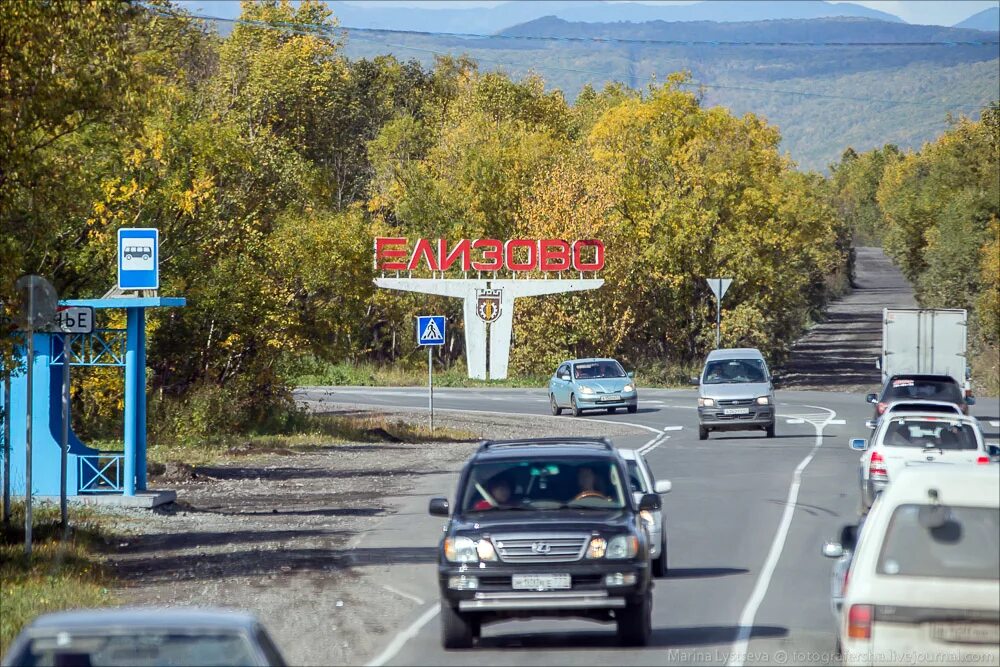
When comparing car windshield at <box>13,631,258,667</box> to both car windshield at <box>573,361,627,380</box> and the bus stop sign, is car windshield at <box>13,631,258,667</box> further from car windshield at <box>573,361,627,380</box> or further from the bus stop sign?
car windshield at <box>573,361,627,380</box>

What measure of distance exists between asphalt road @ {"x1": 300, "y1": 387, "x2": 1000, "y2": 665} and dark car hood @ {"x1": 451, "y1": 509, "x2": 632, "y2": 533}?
93 centimetres

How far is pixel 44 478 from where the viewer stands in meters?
22.3

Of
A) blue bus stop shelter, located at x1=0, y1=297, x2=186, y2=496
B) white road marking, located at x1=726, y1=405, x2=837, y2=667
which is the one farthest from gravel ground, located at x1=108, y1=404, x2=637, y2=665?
white road marking, located at x1=726, y1=405, x2=837, y2=667

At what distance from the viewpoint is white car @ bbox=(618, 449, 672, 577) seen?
600 inches

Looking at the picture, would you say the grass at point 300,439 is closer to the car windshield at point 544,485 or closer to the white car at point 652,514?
the white car at point 652,514

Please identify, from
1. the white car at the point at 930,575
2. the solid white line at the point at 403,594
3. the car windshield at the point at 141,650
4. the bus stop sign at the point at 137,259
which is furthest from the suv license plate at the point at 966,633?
the bus stop sign at the point at 137,259

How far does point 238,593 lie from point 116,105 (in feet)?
19.0

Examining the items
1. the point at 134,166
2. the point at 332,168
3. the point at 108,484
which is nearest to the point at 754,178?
the point at 332,168

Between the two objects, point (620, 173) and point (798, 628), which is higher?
point (620, 173)

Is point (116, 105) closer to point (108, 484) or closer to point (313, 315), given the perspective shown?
point (108, 484)

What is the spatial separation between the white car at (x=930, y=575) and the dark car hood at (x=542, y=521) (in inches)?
142

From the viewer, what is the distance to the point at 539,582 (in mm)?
11859

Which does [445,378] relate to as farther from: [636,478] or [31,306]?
[636,478]

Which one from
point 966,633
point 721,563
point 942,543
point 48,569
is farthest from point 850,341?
point 966,633
